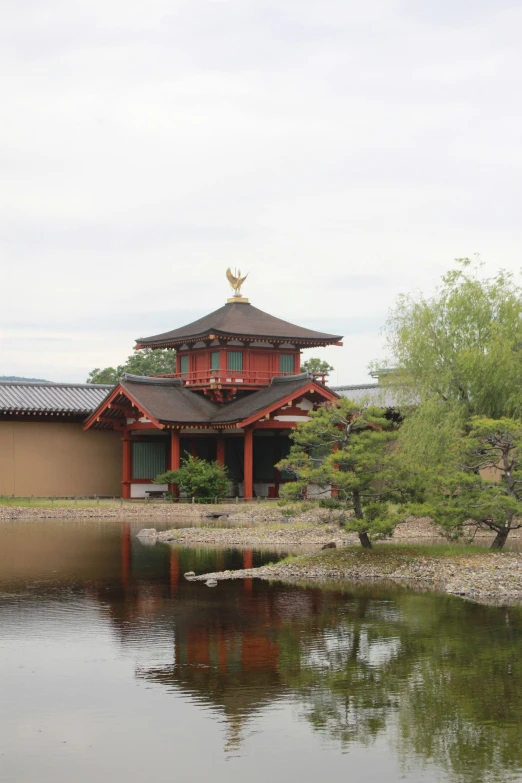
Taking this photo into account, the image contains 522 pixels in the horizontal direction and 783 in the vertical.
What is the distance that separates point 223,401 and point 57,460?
737 centimetres

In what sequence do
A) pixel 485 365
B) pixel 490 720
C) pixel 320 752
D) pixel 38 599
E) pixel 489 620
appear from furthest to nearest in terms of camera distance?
pixel 485 365, pixel 38 599, pixel 489 620, pixel 490 720, pixel 320 752

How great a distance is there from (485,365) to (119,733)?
19.6 metres

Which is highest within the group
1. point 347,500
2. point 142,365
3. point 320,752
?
point 142,365

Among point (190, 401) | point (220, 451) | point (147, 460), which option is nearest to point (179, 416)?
point (190, 401)

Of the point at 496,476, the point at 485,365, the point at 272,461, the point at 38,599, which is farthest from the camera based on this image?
the point at 272,461

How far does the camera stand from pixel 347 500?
22.9 m

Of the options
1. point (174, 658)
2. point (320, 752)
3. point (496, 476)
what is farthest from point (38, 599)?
point (496, 476)

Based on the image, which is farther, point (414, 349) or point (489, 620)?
point (414, 349)

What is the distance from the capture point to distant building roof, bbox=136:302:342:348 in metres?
42.1

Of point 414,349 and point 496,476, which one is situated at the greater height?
point 414,349

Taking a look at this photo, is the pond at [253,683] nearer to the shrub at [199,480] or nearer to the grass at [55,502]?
the grass at [55,502]

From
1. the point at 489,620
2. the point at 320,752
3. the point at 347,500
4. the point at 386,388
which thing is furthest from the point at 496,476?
the point at 320,752

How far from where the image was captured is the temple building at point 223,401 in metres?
40.2

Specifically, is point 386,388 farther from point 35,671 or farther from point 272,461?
point 35,671
